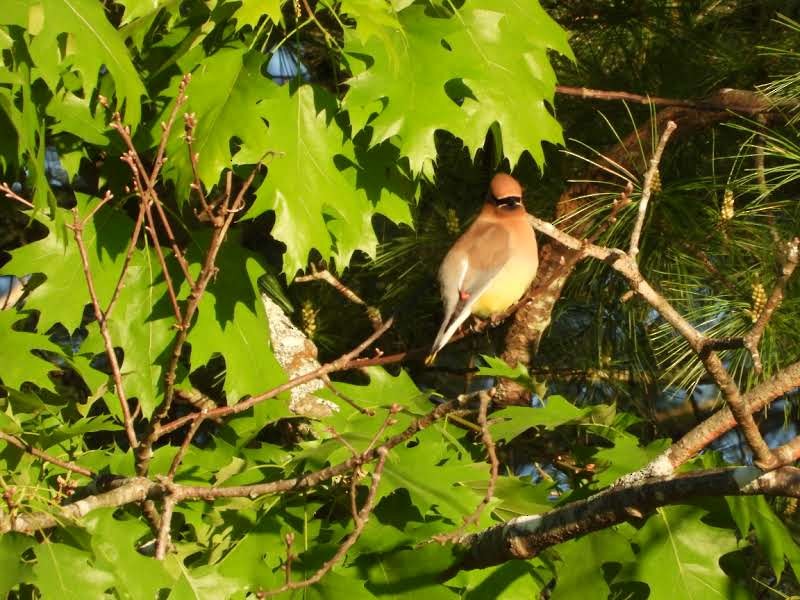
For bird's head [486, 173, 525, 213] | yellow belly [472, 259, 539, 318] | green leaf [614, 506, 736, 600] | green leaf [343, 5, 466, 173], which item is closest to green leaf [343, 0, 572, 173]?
green leaf [343, 5, 466, 173]

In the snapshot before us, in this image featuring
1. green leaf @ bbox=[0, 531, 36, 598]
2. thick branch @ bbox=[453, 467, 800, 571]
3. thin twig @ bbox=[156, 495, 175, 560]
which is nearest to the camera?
thick branch @ bbox=[453, 467, 800, 571]

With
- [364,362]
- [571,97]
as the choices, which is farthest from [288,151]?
[571,97]

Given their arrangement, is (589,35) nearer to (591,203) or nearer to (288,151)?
(591,203)

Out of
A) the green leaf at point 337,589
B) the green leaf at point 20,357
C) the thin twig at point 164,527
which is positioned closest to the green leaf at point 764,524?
the green leaf at point 337,589

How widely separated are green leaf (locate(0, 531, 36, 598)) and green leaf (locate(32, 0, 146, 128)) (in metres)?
1.33

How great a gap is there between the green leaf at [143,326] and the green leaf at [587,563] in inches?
60.2

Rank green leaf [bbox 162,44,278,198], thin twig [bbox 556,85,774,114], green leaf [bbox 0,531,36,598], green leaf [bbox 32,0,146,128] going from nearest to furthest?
green leaf [bbox 0,531,36,598] → green leaf [bbox 32,0,146,128] → green leaf [bbox 162,44,278,198] → thin twig [bbox 556,85,774,114]

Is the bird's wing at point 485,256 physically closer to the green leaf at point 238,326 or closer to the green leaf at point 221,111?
the green leaf at point 238,326

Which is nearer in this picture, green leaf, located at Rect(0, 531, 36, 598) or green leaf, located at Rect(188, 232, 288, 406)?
green leaf, located at Rect(0, 531, 36, 598)

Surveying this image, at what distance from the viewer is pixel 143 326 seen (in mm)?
3896

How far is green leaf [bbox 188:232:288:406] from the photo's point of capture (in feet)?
12.6

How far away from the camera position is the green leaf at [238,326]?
385 cm

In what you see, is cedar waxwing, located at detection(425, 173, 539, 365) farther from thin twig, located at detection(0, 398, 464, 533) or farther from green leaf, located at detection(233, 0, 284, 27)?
thin twig, located at detection(0, 398, 464, 533)

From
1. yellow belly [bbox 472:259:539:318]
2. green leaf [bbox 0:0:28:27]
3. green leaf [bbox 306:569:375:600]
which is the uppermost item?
green leaf [bbox 0:0:28:27]
